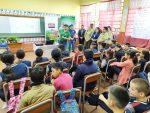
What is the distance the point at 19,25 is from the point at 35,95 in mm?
6125

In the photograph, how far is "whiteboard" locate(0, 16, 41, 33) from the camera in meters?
6.39

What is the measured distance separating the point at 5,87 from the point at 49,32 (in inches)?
227

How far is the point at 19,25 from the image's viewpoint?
6.78 metres

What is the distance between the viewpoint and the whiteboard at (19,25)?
639cm

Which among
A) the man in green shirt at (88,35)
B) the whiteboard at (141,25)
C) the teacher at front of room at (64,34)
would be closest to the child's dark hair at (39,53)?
the teacher at front of room at (64,34)

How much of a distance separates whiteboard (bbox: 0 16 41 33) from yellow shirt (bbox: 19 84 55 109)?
589cm

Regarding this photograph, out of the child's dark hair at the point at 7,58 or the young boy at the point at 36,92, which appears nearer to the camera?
the young boy at the point at 36,92

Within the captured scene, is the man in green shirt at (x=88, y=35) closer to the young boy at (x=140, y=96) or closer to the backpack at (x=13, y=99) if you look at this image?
the backpack at (x=13, y=99)

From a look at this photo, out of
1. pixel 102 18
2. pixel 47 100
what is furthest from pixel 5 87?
pixel 102 18

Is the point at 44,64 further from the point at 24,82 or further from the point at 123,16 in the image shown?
the point at 123,16

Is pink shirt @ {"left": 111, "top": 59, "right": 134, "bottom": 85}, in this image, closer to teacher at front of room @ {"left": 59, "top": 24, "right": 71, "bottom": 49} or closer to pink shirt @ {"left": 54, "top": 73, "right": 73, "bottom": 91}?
pink shirt @ {"left": 54, "top": 73, "right": 73, "bottom": 91}

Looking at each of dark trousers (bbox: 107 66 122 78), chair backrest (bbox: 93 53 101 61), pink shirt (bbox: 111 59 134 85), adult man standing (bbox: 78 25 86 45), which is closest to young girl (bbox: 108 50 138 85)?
pink shirt (bbox: 111 59 134 85)

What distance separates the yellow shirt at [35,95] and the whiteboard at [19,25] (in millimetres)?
5891

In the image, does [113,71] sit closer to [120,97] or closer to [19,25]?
[120,97]
